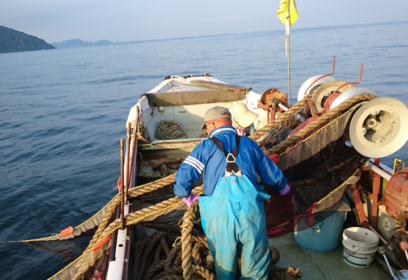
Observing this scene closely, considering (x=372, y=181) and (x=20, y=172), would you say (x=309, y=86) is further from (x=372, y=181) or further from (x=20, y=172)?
(x=20, y=172)

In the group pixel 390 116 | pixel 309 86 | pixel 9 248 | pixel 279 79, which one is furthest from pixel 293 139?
pixel 279 79

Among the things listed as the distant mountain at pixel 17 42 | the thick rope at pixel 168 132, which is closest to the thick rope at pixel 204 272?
the thick rope at pixel 168 132

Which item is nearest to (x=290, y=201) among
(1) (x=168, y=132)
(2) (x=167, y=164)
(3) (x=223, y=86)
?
(2) (x=167, y=164)

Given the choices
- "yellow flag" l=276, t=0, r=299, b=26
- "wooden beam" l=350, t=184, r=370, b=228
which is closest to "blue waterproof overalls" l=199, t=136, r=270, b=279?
"wooden beam" l=350, t=184, r=370, b=228

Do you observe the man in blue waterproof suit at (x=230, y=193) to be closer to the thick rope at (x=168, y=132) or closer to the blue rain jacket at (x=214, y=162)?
the blue rain jacket at (x=214, y=162)

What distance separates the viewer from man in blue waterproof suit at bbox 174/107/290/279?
227 centimetres

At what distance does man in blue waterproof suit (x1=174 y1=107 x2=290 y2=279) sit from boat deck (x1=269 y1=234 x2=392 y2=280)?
126cm

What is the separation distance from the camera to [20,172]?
9773mm

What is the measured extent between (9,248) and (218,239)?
222 inches

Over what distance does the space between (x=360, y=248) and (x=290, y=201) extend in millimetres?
916

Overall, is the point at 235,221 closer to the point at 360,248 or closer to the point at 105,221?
the point at 105,221

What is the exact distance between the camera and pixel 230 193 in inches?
89.0

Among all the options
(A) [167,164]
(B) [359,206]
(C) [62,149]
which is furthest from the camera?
(C) [62,149]

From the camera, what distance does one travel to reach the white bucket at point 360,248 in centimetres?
330
